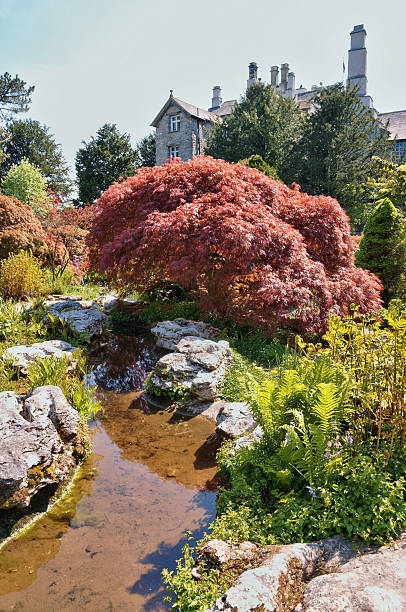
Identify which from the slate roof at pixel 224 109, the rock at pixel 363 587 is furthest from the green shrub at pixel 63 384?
the slate roof at pixel 224 109

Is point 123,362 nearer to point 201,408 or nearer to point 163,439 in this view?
point 201,408

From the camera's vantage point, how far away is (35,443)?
3326 mm

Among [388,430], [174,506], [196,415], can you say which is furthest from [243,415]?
[388,430]

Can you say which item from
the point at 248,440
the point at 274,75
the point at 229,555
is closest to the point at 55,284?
the point at 248,440

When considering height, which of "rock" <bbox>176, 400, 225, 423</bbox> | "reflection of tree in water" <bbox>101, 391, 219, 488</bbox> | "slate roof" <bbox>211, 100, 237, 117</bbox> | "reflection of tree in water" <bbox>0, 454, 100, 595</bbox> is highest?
"slate roof" <bbox>211, 100, 237, 117</bbox>

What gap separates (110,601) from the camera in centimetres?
244

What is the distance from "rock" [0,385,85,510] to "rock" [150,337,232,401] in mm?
1499

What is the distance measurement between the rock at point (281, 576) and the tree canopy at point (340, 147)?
60.6 feet

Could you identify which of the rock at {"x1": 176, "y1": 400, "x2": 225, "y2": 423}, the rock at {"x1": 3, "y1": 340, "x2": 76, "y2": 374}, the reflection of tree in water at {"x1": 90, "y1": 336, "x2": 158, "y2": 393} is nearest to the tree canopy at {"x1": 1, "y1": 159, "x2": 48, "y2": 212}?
the reflection of tree in water at {"x1": 90, "y1": 336, "x2": 158, "y2": 393}

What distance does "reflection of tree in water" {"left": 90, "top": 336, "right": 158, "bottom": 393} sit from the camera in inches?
235

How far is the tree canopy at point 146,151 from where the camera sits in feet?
102

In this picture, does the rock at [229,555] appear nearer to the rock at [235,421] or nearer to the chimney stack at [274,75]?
the rock at [235,421]

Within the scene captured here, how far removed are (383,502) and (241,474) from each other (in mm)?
1106

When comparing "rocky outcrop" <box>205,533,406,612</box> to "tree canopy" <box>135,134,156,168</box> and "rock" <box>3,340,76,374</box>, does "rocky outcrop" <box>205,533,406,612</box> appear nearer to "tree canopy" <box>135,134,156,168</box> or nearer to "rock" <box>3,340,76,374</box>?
"rock" <box>3,340,76,374</box>
